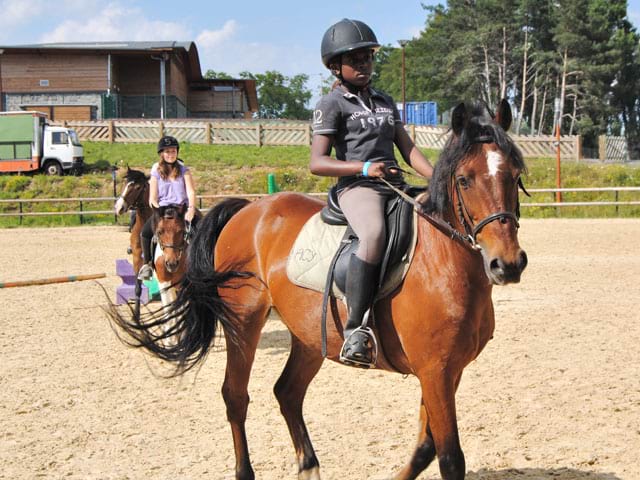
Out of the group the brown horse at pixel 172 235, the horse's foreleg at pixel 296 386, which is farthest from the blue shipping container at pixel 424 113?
the horse's foreleg at pixel 296 386

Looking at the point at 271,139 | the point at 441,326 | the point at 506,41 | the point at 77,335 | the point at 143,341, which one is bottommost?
the point at 77,335

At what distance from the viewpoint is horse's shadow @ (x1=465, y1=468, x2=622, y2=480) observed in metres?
4.77

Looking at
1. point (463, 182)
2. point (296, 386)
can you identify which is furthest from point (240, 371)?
point (463, 182)

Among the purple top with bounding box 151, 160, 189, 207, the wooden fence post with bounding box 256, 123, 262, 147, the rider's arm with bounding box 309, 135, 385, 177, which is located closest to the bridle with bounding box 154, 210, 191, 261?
the purple top with bounding box 151, 160, 189, 207

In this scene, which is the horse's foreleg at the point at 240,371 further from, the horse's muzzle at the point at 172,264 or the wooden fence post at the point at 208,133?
the wooden fence post at the point at 208,133

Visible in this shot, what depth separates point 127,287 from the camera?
11602 millimetres

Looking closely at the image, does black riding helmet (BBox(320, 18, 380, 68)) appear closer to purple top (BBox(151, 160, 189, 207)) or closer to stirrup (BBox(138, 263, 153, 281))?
purple top (BBox(151, 160, 189, 207))

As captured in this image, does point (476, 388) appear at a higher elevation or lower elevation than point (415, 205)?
lower

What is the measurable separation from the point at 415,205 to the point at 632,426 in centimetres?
278

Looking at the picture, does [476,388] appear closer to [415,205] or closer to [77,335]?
[415,205]

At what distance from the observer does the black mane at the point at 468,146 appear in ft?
12.6

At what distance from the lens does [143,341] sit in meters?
5.39

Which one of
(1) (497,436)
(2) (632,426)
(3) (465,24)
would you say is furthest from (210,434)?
(3) (465,24)

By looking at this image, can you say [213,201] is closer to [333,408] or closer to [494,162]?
[333,408]
